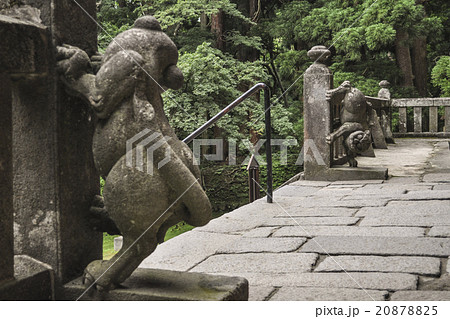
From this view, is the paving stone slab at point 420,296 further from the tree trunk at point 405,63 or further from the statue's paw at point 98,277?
the tree trunk at point 405,63

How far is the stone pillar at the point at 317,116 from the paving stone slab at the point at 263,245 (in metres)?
3.85

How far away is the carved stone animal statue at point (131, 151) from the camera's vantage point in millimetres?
1955

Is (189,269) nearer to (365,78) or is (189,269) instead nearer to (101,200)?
(101,200)

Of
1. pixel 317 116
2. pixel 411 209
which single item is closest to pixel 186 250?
pixel 411 209

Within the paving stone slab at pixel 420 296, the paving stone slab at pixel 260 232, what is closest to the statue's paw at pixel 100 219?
the paving stone slab at pixel 420 296

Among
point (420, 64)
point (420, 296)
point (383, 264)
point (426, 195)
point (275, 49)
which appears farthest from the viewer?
point (275, 49)

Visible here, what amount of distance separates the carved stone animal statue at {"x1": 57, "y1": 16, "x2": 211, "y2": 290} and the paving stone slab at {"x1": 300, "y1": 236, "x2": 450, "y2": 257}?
5.44 feet

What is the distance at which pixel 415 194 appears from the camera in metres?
5.80

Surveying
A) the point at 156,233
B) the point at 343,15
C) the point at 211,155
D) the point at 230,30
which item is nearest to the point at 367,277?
the point at 156,233

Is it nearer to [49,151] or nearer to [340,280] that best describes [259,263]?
[340,280]

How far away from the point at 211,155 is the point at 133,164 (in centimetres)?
1301

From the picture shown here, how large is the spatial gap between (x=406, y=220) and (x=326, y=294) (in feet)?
6.69

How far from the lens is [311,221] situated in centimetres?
453

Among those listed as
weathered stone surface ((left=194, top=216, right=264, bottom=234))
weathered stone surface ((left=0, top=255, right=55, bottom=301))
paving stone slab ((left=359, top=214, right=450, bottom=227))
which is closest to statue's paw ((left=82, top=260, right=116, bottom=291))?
weathered stone surface ((left=0, top=255, right=55, bottom=301))
